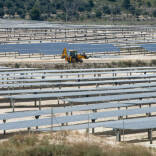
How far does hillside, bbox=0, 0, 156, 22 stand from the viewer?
3327 inches

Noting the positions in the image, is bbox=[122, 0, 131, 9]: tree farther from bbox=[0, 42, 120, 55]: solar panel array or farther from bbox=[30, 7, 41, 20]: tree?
bbox=[0, 42, 120, 55]: solar panel array

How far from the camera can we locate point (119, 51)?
37688 mm

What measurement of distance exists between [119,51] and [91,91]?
667 inches

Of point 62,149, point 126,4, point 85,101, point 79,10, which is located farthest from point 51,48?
point 126,4

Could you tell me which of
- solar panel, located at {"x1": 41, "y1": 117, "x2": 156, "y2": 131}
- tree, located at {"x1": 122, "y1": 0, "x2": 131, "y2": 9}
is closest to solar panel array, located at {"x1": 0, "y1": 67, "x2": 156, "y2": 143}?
solar panel, located at {"x1": 41, "y1": 117, "x2": 156, "y2": 131}

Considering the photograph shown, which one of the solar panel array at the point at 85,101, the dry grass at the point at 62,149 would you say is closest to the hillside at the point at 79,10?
the solar panel array at the point at 85,101

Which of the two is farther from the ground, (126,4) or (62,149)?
(126,4)

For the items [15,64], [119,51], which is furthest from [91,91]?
[119,51]

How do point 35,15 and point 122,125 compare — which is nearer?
point 122,125

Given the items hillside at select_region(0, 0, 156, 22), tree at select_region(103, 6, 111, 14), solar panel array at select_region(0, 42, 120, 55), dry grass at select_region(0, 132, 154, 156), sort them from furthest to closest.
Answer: tree at select_region(103, 6, 111, 14), hillside at select_region(0, 0, 156, 22), solar panel array at select_region(0, 42, 120, 55), dry grass at select_region(0, 132, 154, 156)

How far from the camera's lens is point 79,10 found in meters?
94.5

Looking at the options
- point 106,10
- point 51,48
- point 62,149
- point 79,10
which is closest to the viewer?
point 62,149

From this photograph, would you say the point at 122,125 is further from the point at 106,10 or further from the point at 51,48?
the point at 106,10

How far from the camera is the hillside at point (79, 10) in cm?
8450
